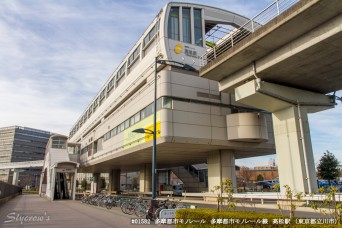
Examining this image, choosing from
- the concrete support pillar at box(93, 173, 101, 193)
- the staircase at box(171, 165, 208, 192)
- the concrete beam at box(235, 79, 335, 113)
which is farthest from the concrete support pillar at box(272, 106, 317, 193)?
the concrete support pillar at box(93, 173, 101, 193)

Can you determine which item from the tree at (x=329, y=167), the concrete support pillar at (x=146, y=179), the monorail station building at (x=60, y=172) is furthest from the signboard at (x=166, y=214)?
the tree at (x=329, y=167)

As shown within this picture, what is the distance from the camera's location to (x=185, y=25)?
28.5m

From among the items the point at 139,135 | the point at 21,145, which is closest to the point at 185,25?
the point at 139,135

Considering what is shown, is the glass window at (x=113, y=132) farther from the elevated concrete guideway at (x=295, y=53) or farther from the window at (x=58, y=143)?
the window at (x=58, y=143)

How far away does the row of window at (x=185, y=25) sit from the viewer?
2748cm

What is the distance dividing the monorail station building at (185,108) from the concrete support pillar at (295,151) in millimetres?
4080

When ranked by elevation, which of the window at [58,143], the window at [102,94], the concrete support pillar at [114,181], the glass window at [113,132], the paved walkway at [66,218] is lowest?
the paved walkway at [66,218]

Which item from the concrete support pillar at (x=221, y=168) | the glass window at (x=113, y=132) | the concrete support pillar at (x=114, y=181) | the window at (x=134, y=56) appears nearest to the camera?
the concrete support pillar at (x=221, y=168)

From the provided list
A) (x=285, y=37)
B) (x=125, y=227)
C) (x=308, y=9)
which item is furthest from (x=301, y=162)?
(x=125, y=227)

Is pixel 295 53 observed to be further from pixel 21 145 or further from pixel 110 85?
pixel 21 145

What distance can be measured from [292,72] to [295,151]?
5.21 meters

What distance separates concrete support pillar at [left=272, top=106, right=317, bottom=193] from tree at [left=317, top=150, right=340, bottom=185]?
23483 millimetres

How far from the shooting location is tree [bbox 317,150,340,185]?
37.7 m

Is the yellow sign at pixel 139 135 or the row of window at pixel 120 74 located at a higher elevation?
the row of window at pixel 120 74
